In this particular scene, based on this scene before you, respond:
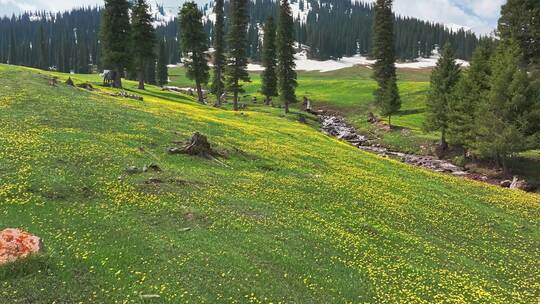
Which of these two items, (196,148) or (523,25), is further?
(523,25)

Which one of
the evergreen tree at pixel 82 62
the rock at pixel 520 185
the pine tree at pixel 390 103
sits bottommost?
the rock at pixel 520 185

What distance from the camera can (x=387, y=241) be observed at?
2120 cm

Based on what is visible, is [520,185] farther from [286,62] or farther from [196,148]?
[286,62]

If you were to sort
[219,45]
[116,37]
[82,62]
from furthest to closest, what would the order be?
[82,62], [219,45], [116,37]

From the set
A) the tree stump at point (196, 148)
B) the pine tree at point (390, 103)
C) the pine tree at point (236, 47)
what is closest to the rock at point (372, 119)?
the pine tree at point (390, 103)

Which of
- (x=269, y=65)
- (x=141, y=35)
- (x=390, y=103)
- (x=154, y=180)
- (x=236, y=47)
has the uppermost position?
(x=141, y=35)

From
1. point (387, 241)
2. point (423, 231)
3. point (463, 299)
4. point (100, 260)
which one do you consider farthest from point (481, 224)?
point (100, 260)

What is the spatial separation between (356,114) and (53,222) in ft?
258

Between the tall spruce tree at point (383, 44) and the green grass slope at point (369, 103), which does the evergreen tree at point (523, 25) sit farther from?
the tall spruce tree at point (383, 44)

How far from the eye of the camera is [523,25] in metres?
54.7

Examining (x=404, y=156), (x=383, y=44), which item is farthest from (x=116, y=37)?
(x=383, y=44)

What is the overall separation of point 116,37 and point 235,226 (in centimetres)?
5994

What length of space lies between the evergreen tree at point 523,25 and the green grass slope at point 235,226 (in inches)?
1110

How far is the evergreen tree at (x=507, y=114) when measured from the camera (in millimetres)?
43688
